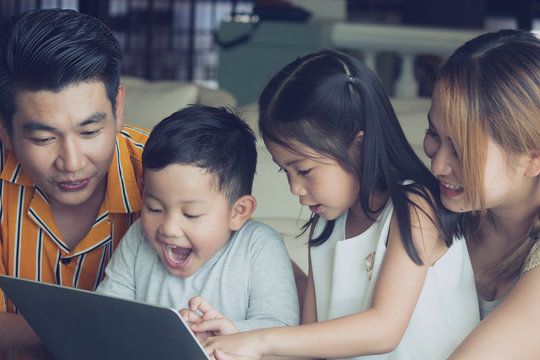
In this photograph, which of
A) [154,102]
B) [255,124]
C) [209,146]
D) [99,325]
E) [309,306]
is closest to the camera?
[99,325]

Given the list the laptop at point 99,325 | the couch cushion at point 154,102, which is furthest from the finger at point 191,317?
the couch cushion at point 154,102

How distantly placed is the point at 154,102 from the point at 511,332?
52.5 inches

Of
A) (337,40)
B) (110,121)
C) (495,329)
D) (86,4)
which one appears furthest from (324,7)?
(495,329)

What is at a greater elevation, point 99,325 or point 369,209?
point 369,209

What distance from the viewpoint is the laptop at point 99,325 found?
3.20ft

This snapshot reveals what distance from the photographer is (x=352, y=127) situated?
127 centimetres

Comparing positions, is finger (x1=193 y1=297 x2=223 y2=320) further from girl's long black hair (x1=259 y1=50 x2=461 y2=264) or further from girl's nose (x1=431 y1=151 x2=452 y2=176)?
girl's nose (x1=431 y1=151 x2=452 y2=176)

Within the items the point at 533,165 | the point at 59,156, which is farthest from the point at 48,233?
the point at 533,165

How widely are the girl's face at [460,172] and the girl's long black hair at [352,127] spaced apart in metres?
0.05

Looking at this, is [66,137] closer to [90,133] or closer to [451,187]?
[90,133]

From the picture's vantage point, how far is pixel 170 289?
1.34m

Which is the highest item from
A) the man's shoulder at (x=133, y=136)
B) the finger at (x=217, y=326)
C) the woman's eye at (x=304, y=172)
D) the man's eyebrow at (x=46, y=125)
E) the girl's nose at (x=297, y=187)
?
the man's eyebrow at (x=46, y=125)

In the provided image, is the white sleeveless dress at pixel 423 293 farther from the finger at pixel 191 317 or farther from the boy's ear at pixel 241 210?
the finger at pixel 191 317

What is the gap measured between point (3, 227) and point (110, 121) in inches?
12.9
